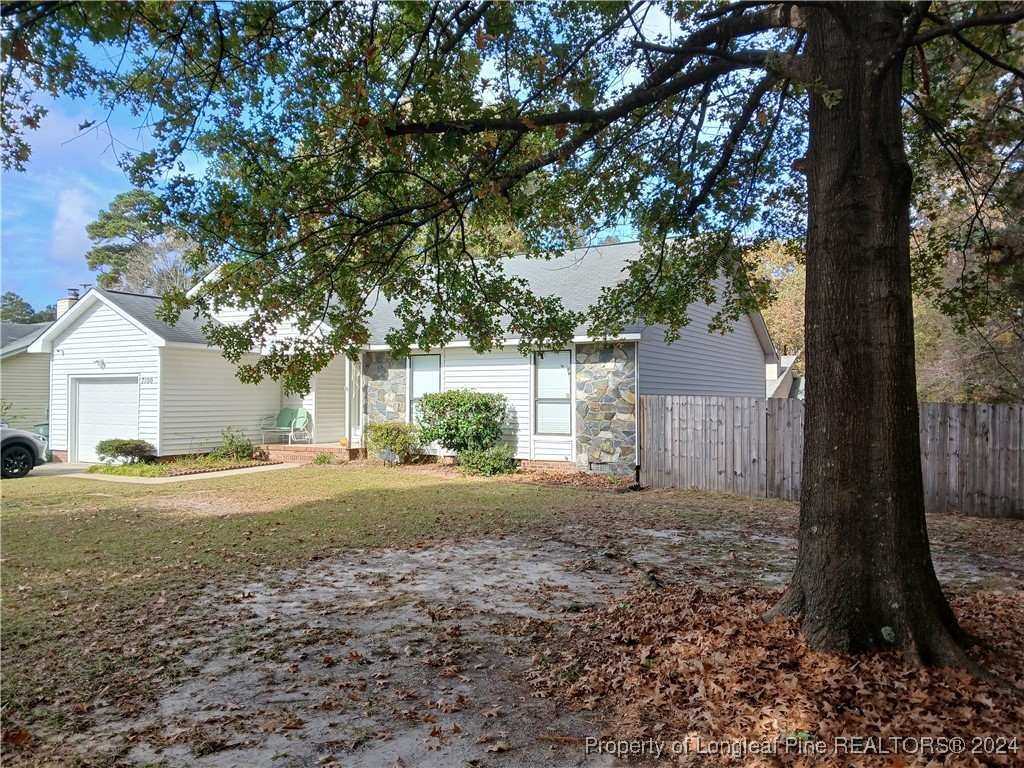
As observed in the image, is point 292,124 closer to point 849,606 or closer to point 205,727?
point 205,727

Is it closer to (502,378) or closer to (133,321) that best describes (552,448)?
(502,378)

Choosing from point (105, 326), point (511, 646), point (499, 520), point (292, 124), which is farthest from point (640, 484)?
point (105, 326)

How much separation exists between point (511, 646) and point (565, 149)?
12.3ft

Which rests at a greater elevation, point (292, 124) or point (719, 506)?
point (292, 124)

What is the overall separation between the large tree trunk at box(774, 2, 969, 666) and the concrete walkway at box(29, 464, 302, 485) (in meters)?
13.3

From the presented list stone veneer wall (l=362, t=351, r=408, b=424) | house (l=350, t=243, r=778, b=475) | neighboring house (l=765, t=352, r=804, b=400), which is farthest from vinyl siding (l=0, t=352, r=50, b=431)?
neighboring house (l=765, t=352, r=804, b=400)

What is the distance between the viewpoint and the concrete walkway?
45.6 feet

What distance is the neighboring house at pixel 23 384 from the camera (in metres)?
22.0

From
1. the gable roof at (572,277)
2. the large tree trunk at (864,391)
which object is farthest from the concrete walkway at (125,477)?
the large tree trunk at (864,391)

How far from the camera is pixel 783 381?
26.8m

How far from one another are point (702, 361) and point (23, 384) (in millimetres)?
22731

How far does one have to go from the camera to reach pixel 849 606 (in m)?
3.70

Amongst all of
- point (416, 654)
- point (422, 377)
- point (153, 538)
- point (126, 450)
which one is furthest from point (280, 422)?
point (416, 654)

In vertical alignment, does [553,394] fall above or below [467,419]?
above
